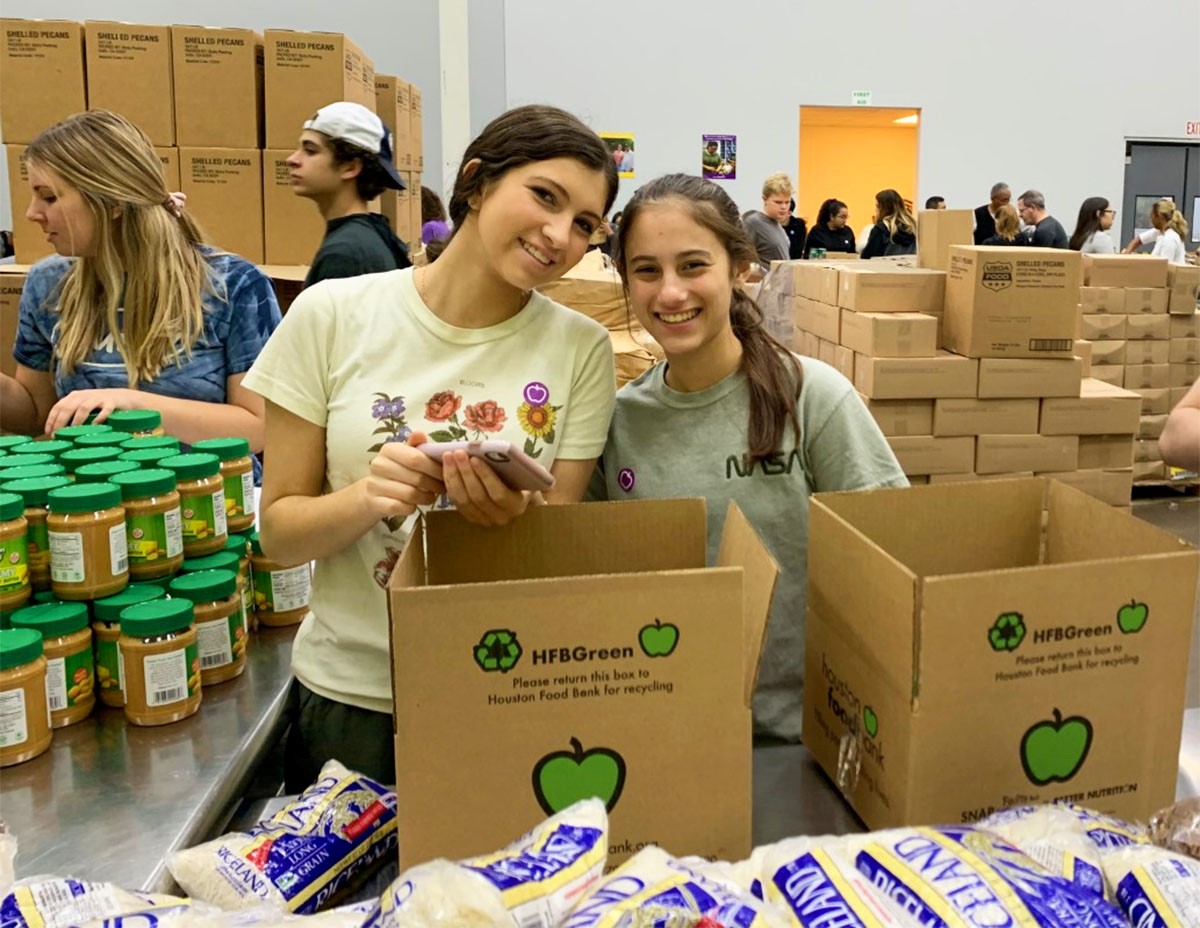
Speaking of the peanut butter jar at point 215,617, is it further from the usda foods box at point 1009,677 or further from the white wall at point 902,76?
the white wall at point 902,76

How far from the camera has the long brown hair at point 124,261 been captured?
6.42ft

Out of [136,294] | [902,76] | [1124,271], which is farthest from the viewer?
[902,76]

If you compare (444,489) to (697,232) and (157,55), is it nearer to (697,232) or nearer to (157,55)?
(697,232)

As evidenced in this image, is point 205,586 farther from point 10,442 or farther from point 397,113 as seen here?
point 397,113

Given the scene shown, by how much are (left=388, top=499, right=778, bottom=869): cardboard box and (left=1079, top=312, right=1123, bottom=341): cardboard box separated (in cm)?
466

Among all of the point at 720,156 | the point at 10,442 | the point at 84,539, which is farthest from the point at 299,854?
the point at 720,156

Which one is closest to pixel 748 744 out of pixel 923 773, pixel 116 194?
pixel 923 773

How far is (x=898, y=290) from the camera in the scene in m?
3.70

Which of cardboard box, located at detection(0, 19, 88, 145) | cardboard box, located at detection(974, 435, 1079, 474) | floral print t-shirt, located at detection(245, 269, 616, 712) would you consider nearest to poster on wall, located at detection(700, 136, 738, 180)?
cardboard box, located at detection(974, 435, 1079, 474)

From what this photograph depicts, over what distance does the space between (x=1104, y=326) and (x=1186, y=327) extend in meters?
0.47

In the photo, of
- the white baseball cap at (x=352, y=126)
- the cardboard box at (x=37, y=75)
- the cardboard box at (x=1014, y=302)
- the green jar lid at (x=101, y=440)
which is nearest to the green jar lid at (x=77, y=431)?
the green jar lid at (x=101, y=440)

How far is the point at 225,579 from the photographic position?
1.37 m

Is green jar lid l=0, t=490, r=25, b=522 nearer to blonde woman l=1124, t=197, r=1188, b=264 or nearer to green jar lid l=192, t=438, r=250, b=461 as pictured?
green jar lid l=192, t=438, r=250, b=461

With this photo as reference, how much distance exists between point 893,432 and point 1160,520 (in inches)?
76.7
